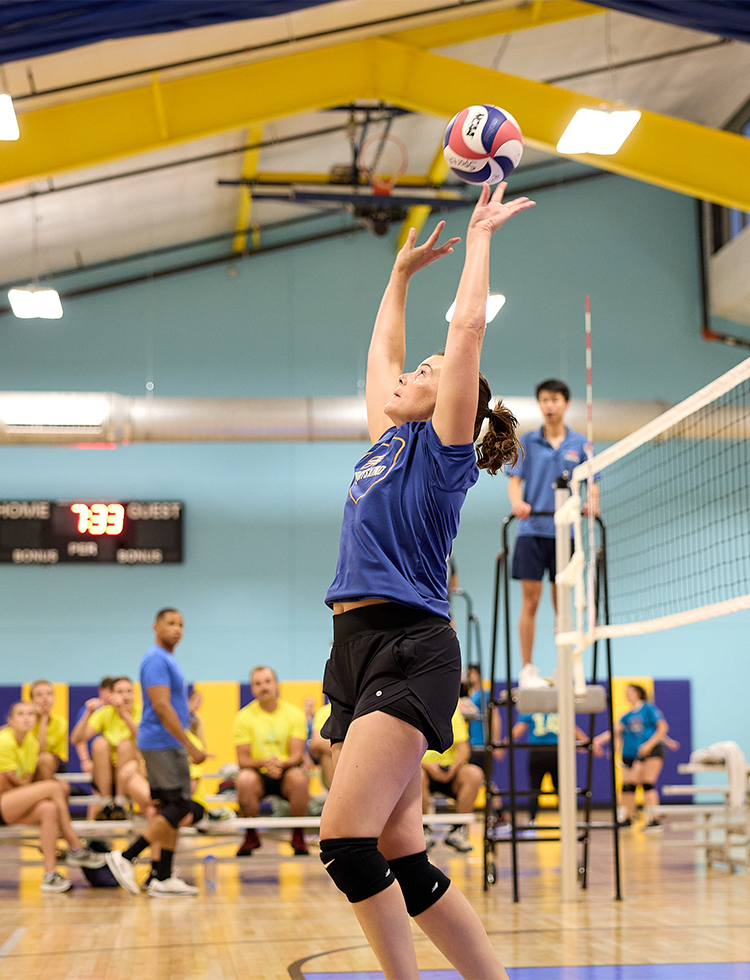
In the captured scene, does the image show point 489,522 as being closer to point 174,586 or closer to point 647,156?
point 174,586

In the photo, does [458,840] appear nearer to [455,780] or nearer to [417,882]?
[455,780]

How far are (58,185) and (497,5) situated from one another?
4815 millimetres

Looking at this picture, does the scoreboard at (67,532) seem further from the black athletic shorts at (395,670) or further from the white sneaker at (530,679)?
the black athletic shorts at (395,670)

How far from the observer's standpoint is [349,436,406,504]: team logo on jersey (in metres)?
2.66

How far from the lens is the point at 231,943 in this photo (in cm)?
510

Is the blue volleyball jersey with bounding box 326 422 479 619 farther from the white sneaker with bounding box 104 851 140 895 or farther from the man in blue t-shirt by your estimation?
the white sneaker with bounding box 104 851 140 895

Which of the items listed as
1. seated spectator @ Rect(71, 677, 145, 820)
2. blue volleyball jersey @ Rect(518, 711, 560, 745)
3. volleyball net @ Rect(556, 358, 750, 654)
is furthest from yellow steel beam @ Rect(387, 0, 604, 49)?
blue volleyball jersey @ Rect(518, 711, 560, 745)

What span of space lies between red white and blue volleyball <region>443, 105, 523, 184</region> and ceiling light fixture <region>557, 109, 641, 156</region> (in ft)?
13.7

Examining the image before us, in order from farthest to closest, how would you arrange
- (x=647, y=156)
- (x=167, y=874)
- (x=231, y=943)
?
(x=647, y=156)
(x=167, y=874)
(x=231, y=943)

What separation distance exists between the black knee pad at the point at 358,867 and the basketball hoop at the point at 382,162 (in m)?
8.64

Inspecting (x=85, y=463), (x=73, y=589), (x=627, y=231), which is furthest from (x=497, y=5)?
(x=73, y=589)

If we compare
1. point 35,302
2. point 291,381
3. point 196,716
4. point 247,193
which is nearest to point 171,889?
point 196,716

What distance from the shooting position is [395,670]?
2477 millimetres

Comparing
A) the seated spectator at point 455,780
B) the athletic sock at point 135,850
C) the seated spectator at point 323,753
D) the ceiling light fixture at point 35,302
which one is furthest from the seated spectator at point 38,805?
the ceiling light fixture at point 35,302
